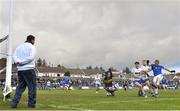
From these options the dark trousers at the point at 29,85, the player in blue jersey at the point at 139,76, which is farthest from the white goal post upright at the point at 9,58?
the player in blue jersey at the point at 139,76

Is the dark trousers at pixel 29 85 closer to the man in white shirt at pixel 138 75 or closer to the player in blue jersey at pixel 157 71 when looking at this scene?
the player in blue jersey at pixel 157 71

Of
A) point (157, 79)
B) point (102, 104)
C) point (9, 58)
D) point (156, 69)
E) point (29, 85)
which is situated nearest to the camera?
point (29, 85)

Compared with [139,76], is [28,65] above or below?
below

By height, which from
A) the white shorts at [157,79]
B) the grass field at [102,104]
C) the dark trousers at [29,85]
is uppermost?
the white shorts at [157,79]

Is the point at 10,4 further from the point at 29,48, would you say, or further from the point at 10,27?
the point at 29,48


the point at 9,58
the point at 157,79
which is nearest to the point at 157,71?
the point at 157,79

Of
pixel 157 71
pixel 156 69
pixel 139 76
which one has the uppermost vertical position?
pixel 156 69

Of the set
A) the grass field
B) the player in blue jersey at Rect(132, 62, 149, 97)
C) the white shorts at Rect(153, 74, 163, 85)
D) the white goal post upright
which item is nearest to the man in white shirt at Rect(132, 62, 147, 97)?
the player in blue jersey at Rect(132, 62, 149, 97)

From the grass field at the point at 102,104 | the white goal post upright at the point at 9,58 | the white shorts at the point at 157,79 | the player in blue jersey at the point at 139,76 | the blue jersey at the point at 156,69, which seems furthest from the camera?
the player in blue jersey at the point at 139,76

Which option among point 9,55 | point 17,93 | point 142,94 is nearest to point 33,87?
point 17,93

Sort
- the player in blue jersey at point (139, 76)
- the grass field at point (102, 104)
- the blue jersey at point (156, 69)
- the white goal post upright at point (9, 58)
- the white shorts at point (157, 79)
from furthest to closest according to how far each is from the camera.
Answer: the player in blue jersey at point (139, 76) < the blue jersey at point (156, 69) < the white shorts at point (157, 79) < the white goal post upright at point (9, 58) < the grass field at point (102, 104)

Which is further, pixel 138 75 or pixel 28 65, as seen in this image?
pixel 138 75

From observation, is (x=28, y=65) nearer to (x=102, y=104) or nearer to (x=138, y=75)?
(x=102, y=104)

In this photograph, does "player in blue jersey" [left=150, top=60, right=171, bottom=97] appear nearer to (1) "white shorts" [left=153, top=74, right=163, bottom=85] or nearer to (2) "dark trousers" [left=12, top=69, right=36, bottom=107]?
(1) "white shorts" [left=153, top=74, right=163, bottom=85]
